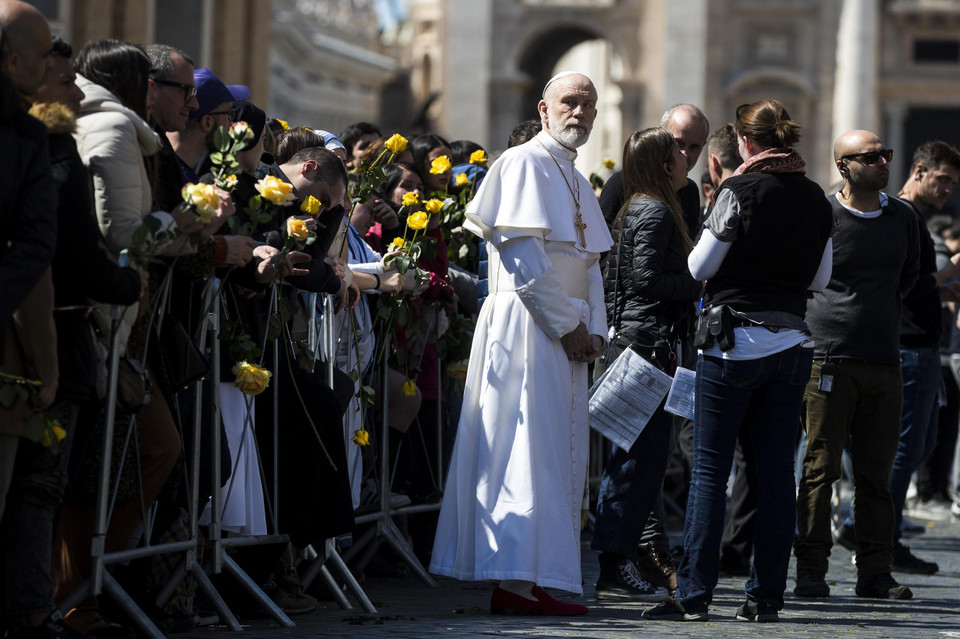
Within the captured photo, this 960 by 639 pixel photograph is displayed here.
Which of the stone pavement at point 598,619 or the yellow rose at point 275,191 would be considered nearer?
the yellow rose at point 275,191

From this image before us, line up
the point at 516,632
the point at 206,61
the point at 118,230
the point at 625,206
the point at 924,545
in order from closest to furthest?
1. the point at 118,230
2. the point at 516,632
3. the point at 625,206
4. the point at 924,545
5. the point at 206,61

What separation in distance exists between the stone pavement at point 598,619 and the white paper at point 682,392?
0.85m

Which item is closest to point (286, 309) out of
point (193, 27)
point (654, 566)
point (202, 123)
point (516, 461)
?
point (202, 123)

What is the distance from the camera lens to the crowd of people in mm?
5293

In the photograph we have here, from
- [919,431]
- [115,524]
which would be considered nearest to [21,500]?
[115,524]

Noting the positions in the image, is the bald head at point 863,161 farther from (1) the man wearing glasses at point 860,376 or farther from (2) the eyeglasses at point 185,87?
(2) the eyeglasses at point 185,87

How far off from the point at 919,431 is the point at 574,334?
3.15 metres

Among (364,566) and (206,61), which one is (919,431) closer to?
(364,566)

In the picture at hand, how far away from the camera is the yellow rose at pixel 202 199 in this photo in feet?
18.4

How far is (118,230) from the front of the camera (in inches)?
219

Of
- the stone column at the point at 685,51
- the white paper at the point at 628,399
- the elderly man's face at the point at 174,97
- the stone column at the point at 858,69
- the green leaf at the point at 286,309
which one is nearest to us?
the elderly man's face at the point at 174,97

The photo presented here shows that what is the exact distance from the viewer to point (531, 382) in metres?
7.18

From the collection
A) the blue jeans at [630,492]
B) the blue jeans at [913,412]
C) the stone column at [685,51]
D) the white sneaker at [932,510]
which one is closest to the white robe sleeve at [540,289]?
the blue jeans at [630,492]

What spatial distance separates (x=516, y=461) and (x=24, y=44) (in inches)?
111
